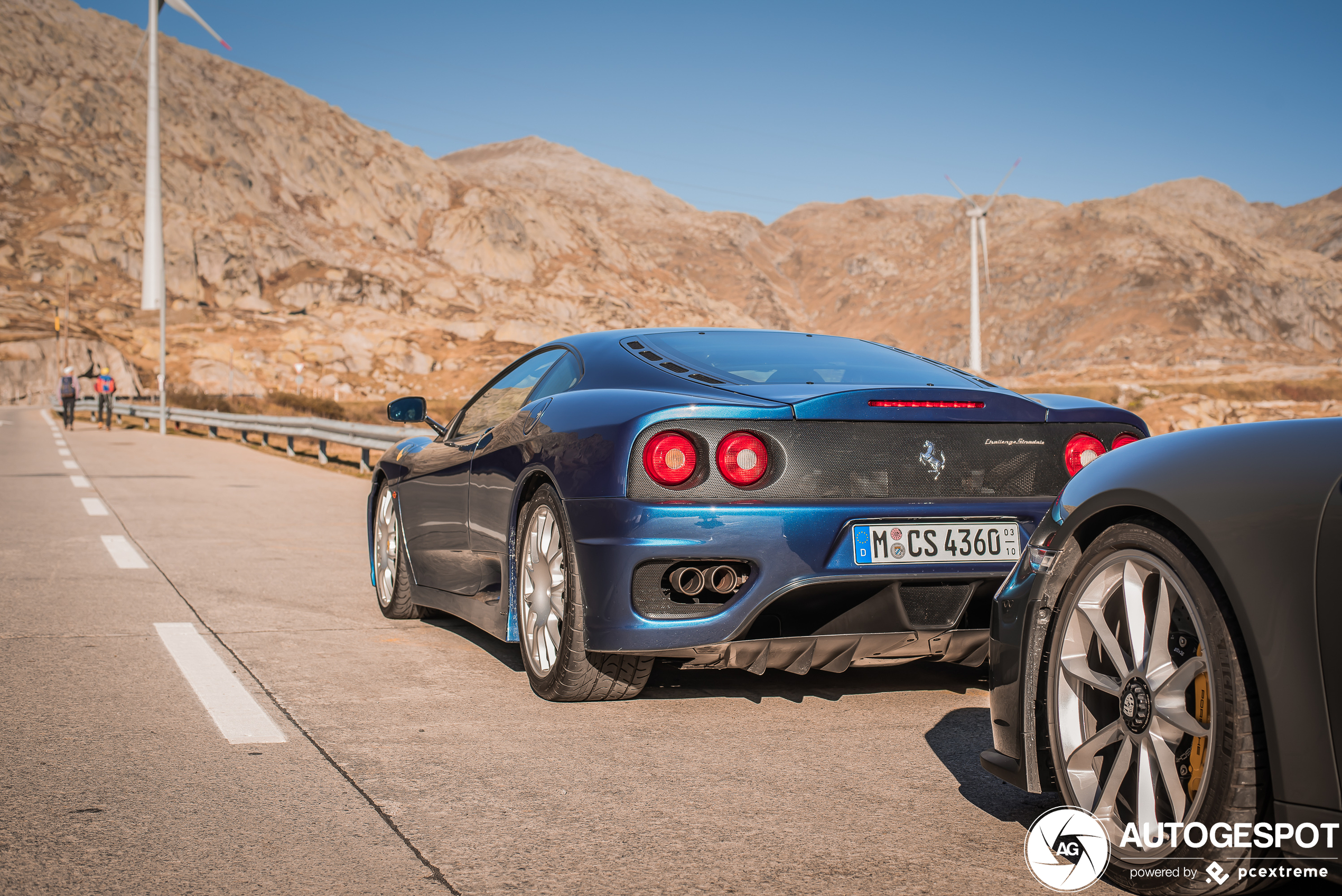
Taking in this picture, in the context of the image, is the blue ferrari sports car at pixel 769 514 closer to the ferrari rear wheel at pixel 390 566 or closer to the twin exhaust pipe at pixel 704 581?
the twin exhaust pipe at pixel 704 581

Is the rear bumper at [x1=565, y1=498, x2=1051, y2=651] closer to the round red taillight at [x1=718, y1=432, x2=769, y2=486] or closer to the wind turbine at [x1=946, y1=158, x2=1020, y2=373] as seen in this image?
the round red taillight at [x1=718, y1=432, x2=769, y2=486]

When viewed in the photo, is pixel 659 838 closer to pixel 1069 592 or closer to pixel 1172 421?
pixel 1069 592

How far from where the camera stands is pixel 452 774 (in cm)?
346

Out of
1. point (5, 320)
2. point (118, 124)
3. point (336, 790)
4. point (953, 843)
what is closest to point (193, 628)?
point (336, 790)

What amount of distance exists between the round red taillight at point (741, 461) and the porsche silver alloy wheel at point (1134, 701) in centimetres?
134

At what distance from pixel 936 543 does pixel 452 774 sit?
169cm

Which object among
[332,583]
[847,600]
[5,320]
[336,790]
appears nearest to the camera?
[336,790]

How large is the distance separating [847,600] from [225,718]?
2098mm

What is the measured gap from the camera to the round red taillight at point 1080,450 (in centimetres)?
→ 426

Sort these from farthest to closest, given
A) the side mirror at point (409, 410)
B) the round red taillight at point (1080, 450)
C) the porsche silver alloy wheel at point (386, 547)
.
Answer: the porsche silver alloy wheel at point (386, 547) → the side mirror at point (409, 410) → the round red taillight at point (1080, 450)

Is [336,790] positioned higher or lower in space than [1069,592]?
lower

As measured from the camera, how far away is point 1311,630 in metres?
2.05

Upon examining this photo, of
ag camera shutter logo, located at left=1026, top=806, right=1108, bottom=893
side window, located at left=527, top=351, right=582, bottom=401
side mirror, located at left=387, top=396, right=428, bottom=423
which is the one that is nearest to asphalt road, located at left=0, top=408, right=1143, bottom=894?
ag camera shutter logo, located at left=1026, top=806, right=1108, bottom=893

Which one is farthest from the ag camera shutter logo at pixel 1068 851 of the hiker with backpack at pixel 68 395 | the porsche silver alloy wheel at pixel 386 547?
the hiker with backpack at pixel 68 395
